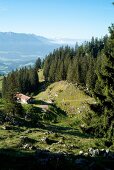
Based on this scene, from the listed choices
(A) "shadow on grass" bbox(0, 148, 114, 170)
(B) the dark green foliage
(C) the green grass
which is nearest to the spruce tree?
(B) the dark green foliage

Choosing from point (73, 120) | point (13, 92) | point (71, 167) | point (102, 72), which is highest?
point (102, 72)

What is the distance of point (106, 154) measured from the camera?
24.5 meters

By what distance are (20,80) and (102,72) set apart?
14487cm

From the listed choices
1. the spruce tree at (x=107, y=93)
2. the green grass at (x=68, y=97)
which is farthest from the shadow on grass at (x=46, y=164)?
the green grass at (x=68, y=97)

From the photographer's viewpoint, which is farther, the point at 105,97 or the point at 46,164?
the point at 105,97

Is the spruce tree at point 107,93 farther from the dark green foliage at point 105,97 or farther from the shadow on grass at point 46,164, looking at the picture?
the shadow on grass at point 46,164

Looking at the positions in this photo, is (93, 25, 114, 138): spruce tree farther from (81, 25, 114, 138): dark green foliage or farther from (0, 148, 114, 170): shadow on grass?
(0, 148, 114, 170): shadow on grass

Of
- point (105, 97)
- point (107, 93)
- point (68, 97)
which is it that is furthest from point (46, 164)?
point (68, 97)

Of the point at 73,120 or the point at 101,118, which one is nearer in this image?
the point at 101,118

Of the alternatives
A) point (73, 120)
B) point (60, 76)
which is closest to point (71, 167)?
point (73, 120)

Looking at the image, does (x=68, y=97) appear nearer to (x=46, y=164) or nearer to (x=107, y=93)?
(x=107, y=93)

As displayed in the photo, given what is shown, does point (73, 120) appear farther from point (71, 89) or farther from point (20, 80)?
point (20, 80)

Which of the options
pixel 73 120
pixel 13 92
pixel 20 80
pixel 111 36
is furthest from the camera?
pixel 20 80

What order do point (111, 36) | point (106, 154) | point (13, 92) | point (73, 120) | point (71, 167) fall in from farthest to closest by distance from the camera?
point (73, 120)
point (13, 92)
point (111, 36)
point (106, 154)
point (71, 167)
